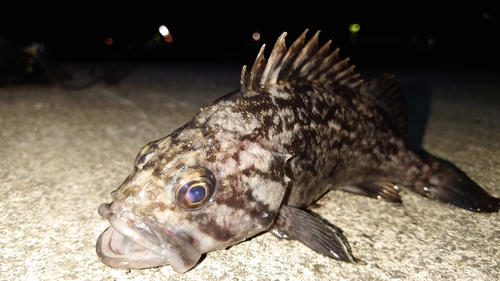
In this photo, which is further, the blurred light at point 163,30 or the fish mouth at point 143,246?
the blurred light at point 163,30

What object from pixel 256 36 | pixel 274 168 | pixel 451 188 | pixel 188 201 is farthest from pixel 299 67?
pixel 256 36

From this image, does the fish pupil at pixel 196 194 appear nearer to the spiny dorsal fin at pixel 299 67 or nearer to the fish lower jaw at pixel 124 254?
the fish lower jaw at pixel 124 254

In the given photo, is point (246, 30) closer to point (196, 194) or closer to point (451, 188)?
point (451, 188)

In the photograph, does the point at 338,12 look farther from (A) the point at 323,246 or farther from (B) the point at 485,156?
(A) the point at 323,246

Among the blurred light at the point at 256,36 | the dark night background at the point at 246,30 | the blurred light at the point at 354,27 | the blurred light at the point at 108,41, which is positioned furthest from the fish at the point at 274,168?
the blurred light at the point at 108,41

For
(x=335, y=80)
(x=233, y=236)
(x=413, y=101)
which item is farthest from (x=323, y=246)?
(x=413, y=101)

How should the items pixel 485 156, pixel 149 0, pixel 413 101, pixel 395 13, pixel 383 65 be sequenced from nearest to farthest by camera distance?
pixel 485 156
pixel 413 101
pixel 383 65
pixel 395 13
pixel 149 0

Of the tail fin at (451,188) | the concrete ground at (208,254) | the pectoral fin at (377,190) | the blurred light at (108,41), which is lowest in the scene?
the blurred light at (108,41)
